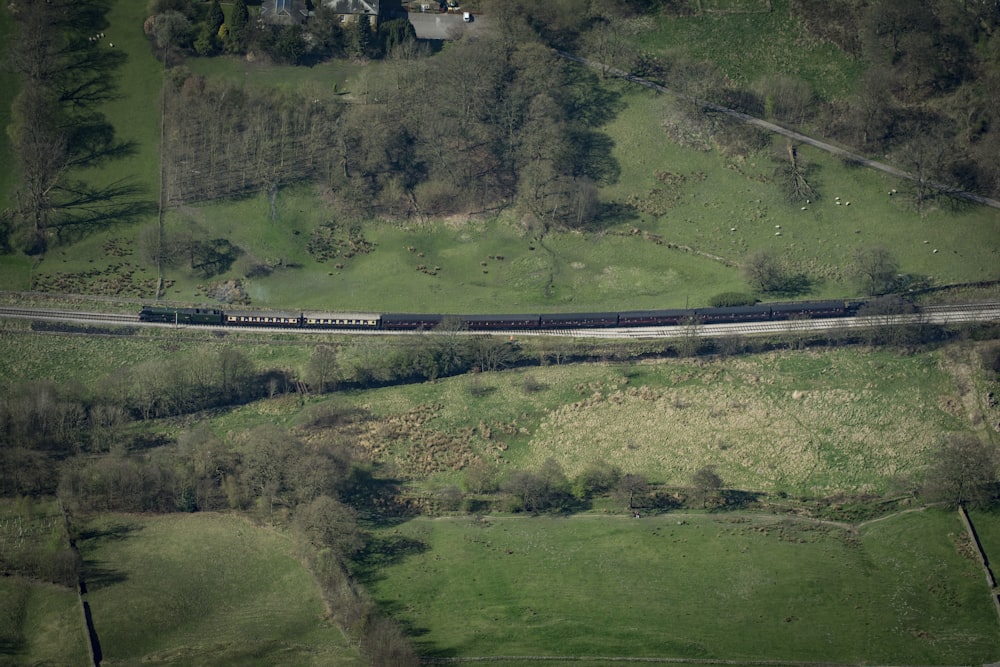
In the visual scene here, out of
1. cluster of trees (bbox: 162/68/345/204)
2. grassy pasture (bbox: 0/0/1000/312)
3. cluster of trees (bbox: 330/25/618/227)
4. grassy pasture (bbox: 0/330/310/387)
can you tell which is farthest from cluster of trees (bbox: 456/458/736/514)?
cluster of trees (bbox: 162/68/345/204)

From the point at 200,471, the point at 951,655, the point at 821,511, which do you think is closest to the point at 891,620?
the point at 951,655

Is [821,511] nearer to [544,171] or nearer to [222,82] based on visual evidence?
[544,171]

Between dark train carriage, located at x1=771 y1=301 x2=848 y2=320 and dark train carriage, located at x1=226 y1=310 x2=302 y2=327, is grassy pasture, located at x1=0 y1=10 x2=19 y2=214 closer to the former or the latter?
dark train carriage, located at x1=226 y1=310 x2=302 y2=327

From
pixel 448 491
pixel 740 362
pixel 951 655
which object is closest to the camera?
pixel 951 655

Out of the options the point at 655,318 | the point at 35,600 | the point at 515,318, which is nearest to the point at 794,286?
the point at 655,318

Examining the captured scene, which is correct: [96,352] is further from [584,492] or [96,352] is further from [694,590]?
[694,590]

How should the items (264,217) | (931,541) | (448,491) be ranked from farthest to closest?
(264,217) → (448,491) → (931,541)
